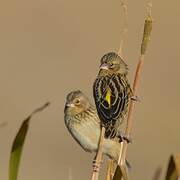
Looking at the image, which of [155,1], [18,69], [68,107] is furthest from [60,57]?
[68,107]

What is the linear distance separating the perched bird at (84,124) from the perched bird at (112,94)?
0.50 m

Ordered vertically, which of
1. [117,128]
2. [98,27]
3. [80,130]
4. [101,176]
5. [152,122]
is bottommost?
[117,128]

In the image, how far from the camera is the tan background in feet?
23.5

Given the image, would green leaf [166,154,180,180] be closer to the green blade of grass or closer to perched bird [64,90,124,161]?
the green blade of grass

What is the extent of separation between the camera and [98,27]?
10062mm

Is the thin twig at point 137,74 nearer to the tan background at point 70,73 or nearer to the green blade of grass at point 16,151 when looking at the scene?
the green blade of grass at point 16,151

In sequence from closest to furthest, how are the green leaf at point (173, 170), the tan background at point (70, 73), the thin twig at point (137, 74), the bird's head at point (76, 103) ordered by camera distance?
1. the green leaf at point (173, 170)
2. the thin twig at point (137, 74)
3. the bird's head at point (76, 103)
4. the tan background at point (70, 73)

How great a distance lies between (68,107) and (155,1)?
6430 mm

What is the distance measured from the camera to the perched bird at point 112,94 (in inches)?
117

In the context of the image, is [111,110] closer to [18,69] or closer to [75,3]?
[18,69]

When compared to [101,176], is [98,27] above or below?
above

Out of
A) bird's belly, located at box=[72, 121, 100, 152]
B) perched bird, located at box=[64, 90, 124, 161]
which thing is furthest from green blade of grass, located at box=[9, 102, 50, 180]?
bird's belly, located at box=[72, 121, 100, 152]

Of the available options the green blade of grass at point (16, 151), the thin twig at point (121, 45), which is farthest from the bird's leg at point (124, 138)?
the green blade of grass at point (16, 151)

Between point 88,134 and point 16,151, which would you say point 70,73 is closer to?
point 88,134
